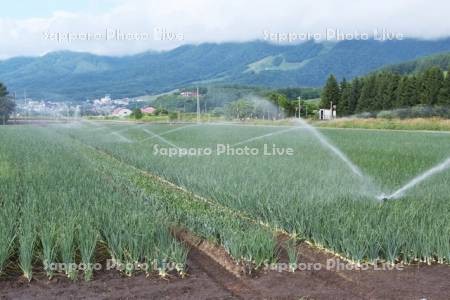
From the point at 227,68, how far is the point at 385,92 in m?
94.7

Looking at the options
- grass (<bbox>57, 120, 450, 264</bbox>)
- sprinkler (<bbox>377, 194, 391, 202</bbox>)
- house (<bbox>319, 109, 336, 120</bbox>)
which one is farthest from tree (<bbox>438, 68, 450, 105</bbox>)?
sprinkler (<bbox>377, 194, 391, 202</bbox>)

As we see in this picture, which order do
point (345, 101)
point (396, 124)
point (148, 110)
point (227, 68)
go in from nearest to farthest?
point (345, 101)
point (396, 124)
point (148, 110)
point (227, 68)

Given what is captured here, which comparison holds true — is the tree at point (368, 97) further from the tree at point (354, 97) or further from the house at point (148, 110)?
the house at point (148, 110)

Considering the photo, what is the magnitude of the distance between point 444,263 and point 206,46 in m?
144

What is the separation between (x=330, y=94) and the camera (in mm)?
30203

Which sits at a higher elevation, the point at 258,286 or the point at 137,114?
the point at 137,114

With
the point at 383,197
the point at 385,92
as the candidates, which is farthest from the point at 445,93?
the point at 383,197

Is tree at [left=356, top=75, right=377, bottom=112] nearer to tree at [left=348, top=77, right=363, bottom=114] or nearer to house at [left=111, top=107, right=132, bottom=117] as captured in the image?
tree at [left=348, top=77, right=363, bottom=114]

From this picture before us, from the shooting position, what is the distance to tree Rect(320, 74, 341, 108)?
29.1 meters

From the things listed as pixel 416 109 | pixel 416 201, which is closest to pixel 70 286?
pixel 416 201

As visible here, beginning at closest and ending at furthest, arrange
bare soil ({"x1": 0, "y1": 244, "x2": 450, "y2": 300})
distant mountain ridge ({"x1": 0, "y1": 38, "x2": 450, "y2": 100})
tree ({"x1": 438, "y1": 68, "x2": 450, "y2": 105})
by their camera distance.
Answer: bare soil ({"x1": 0, "y1": 244, "x2": 450, "y2": 300}), tree ({"x1": 438, "y1": 68, "x2": 450, "y2": 105}), distant mountain ridge ({"x1": 0, "y1": 38, "x2": 450, "y2": 100})

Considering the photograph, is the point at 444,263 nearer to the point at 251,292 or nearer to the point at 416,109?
the point at 251,292

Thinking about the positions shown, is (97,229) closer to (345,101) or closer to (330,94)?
(330,94)

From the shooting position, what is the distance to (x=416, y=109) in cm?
2777
